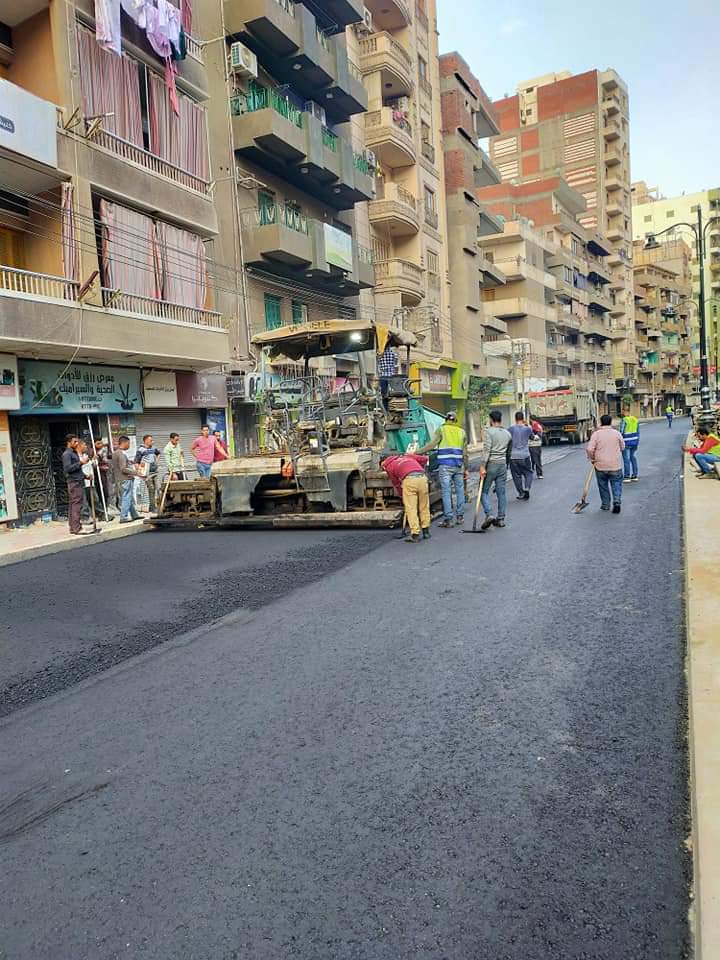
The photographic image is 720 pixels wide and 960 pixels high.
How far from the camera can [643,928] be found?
90.9 inches

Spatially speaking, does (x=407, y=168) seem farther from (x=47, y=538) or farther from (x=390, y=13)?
(x=47, y=538)

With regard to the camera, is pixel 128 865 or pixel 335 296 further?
pixel 335 296

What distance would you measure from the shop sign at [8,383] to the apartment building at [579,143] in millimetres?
69710

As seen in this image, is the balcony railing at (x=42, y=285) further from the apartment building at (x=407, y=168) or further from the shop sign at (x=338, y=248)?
the apartment building at (x=407, y=168)

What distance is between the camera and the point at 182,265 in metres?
17.7

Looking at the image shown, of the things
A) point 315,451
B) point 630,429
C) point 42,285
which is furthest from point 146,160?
point 630,429

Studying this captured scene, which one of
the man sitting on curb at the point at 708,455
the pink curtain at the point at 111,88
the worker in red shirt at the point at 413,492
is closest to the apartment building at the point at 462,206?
the man sitting on curb at the point at 708,455

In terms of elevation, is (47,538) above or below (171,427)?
below

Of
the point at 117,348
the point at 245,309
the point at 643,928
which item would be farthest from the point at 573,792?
the point at 245,309

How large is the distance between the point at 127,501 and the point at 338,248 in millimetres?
14058

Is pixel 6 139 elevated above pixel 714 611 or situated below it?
above

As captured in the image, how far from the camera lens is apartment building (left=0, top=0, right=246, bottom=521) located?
13.6m

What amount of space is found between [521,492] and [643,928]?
12565 millimetres

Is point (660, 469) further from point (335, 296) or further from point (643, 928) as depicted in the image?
point (643, 928)
